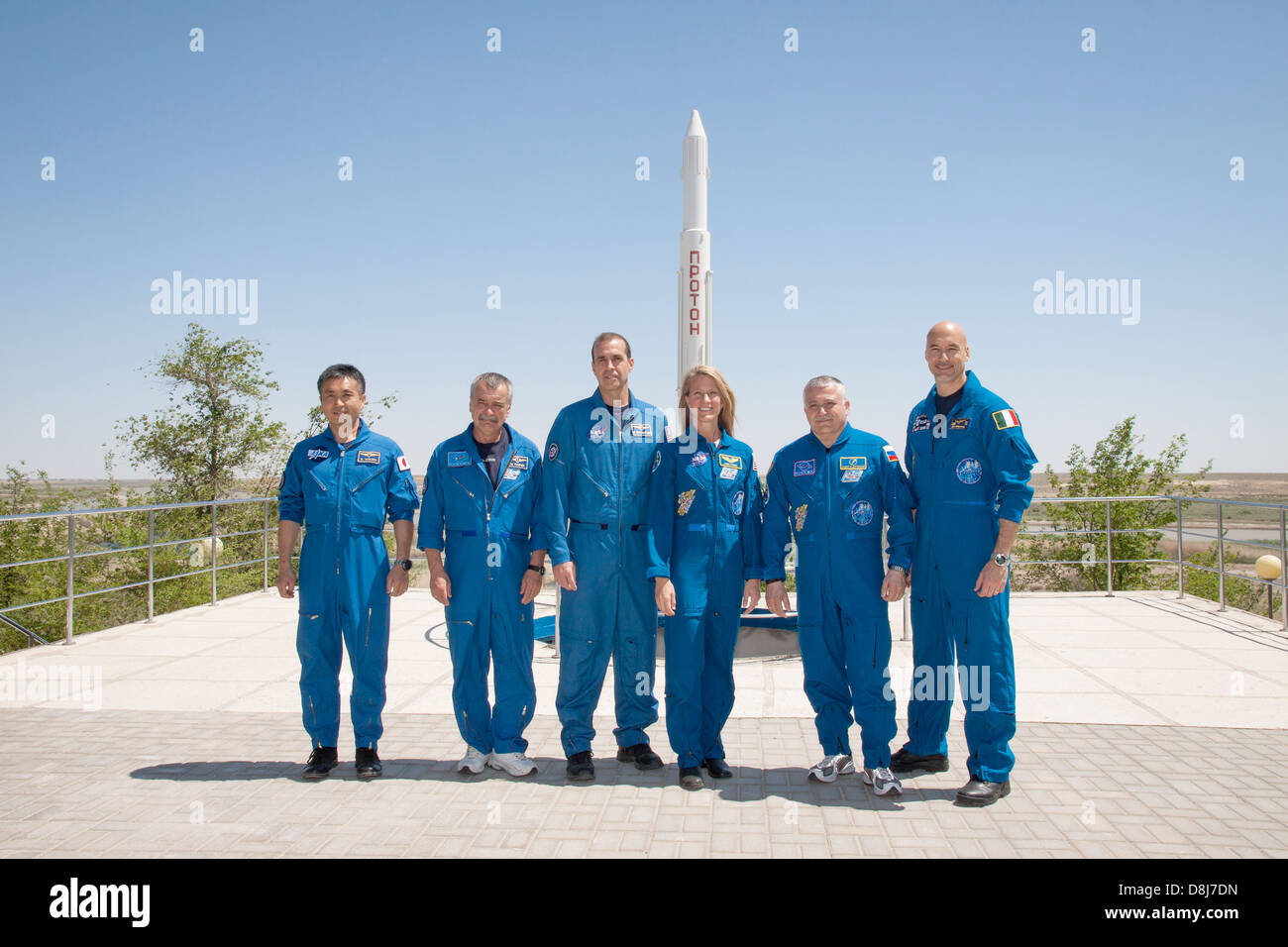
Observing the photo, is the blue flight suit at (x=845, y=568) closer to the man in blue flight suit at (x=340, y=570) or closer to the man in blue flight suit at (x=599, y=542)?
the man in blue flight suit at (x=599, y=542)

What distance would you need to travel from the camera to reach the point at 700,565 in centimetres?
403

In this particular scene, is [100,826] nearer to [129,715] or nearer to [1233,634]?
[129,715]

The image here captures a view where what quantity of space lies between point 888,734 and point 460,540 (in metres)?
2.36

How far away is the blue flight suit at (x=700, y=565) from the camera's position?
13.2ft

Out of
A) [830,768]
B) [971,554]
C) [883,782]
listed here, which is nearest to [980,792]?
[883,782]

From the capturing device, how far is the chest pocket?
163 inches

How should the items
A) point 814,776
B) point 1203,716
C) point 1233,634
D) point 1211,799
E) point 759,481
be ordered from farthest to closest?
point 1233,634 < point 1203,716 < point 759,481 < point 814,776 < point 1211,799

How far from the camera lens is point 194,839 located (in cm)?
329

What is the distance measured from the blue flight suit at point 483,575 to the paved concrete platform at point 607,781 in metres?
0.35

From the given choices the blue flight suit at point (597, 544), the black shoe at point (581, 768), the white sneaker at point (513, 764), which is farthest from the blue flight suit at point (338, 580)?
the black shoe at point (581, 768)

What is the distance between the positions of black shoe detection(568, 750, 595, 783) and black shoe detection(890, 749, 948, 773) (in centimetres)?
158

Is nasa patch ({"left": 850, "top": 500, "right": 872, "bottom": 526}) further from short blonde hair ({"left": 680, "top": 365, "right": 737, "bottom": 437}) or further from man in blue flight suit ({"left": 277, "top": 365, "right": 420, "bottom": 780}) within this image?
man in blue flight suit ({"left": 277, "top": 365, "right": 420, "bottom": 780})

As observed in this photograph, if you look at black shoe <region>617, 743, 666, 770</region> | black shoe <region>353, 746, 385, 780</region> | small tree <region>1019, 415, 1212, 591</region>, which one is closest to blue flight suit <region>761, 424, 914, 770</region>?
black shoe <region>617, 743, 666, 770</region>
